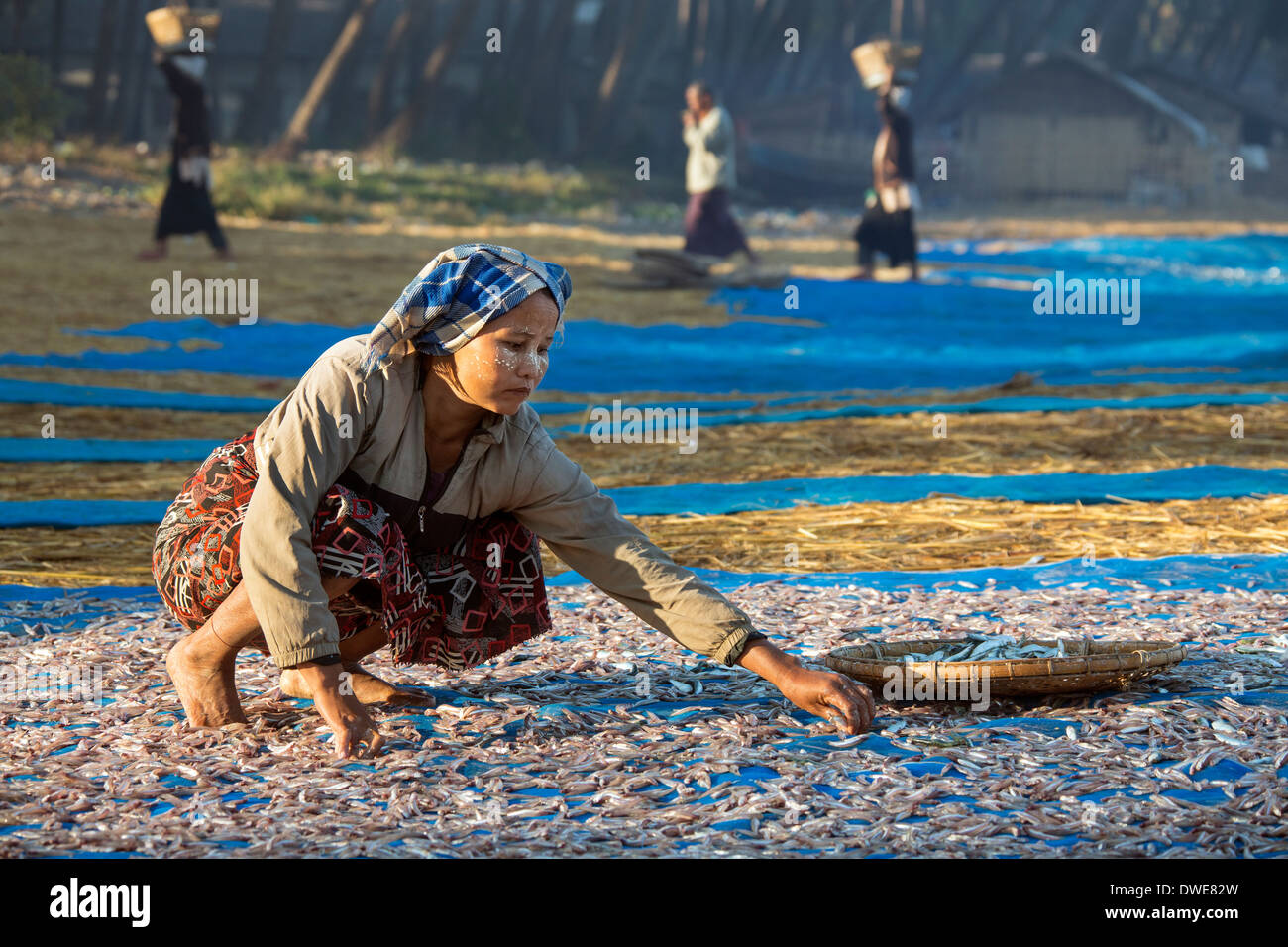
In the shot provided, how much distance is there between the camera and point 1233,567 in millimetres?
3826

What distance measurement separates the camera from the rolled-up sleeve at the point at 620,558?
257 centimetres

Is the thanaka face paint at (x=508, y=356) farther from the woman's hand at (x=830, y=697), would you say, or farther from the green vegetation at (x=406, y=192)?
the green vegetation at (x=406, y=192)

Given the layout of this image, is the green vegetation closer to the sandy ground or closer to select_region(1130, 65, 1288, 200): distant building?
the sandy ground

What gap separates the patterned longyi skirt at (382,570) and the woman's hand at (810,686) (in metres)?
0.40

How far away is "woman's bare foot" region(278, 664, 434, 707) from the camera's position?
277cm

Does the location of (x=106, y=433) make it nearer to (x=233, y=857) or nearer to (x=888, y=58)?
(x=233, y=857)

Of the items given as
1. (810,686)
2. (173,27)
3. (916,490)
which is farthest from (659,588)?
(173,27)

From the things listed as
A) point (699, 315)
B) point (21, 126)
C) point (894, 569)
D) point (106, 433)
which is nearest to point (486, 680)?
point (894, 569)

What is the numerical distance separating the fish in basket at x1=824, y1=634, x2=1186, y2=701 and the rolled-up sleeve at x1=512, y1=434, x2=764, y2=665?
0.29 m

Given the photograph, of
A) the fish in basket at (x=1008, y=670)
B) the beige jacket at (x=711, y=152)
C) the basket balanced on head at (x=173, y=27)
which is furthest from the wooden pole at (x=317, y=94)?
the fish in basket at (x=1008, y=670)

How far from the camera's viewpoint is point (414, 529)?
2.58m

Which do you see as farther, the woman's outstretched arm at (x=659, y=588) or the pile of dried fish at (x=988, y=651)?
the pile of dried fish at (x=988, y=651)

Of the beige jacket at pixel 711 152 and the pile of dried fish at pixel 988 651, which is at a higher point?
the beige jacket at pixel 711 152
